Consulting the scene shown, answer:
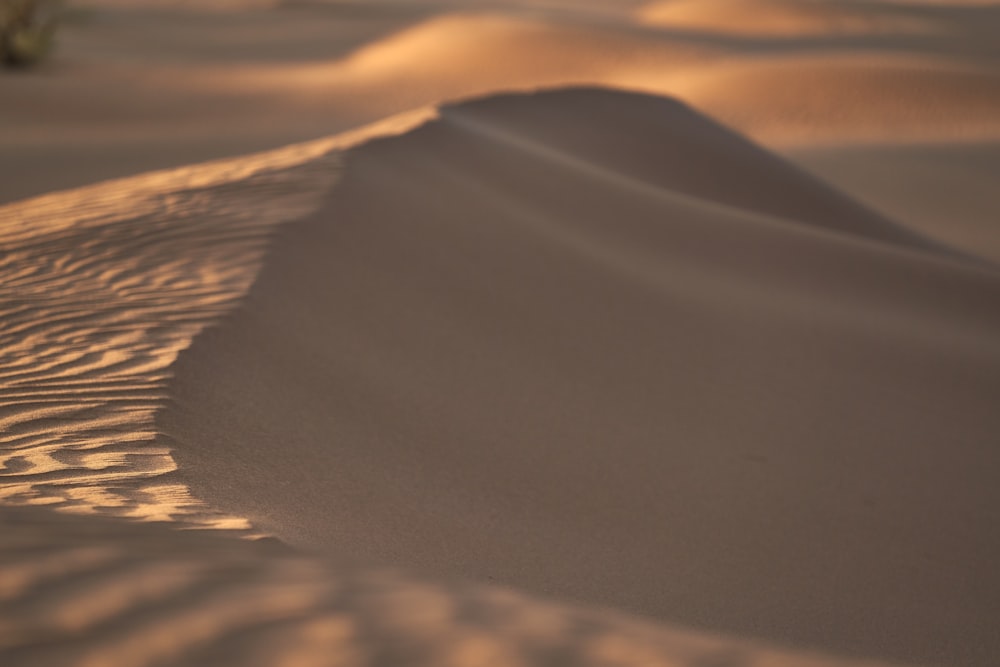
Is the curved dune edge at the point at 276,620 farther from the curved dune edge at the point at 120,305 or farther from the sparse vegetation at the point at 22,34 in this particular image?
the sparse vegetation at the point at 22,34

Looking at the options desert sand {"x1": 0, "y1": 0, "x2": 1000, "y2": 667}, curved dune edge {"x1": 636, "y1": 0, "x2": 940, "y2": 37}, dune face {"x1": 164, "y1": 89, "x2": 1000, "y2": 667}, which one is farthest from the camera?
curved dune edge {"x1": 636, "y1": 0, "x2": 940, "y2": 37}

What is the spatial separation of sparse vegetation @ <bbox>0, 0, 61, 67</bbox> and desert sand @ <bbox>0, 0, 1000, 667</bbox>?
12.4 meters

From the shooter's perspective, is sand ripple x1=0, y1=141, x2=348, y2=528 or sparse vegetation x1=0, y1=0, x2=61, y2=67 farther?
sparse vegetation x1=0, y1=0, x2=61, y2=67

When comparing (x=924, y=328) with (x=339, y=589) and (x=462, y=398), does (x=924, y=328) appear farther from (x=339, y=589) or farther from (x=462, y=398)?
(x=339, y=589)

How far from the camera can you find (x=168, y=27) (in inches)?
1026

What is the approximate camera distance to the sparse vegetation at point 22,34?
58.7ft

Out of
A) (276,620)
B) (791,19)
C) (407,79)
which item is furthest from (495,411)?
(791,19)

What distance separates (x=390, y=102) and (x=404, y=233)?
40.9ft

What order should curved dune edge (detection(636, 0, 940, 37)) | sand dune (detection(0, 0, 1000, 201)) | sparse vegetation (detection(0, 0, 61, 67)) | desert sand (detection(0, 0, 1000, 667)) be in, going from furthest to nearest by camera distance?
curved dune edge (detection(636, 0, 940, 37)) < sparse vegetation (detection(0, 0, 61, 67)) < sand dune (detection(0, 0, 1000, 201)) < desert sand (detection(0, 0, 1000, 667))

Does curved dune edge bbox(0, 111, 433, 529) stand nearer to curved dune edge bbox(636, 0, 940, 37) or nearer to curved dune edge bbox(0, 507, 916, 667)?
curved dune edge bbox(0, 507, 916, 667)

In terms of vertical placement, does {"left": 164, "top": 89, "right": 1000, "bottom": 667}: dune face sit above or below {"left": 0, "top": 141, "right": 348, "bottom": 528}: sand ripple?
below

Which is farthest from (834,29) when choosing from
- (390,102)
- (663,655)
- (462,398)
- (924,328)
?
(663,655)

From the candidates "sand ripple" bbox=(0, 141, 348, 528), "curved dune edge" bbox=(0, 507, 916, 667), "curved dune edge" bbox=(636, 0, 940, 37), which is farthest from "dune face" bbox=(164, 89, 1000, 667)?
"curved dune edge" bbox=(636, 0, 940, 37)

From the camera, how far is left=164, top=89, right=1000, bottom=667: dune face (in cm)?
308
